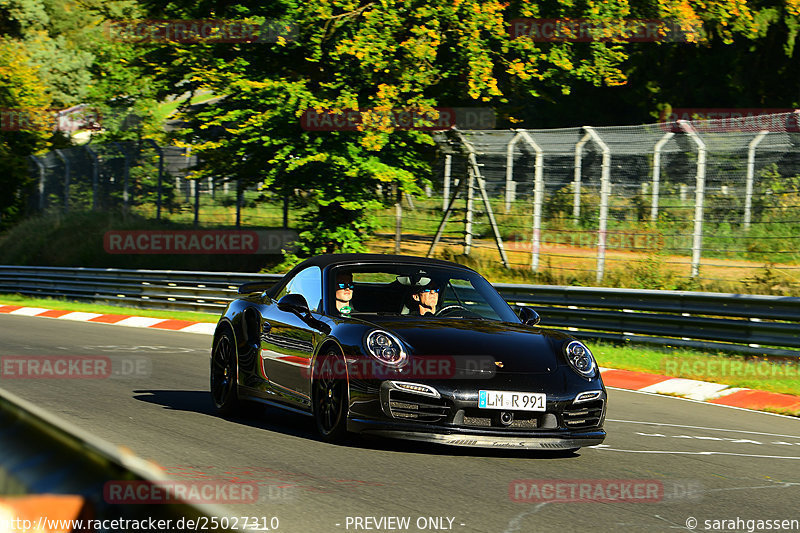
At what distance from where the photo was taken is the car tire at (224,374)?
28.6 ft

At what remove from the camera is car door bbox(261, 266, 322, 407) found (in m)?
7.71

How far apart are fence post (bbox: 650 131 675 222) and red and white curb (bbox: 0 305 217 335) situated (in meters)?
7.94

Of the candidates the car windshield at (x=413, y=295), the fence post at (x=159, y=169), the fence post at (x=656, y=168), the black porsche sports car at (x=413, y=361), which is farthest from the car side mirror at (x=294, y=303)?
the fence post at (x=159, y=169)

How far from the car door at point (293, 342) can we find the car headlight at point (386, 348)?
675mm

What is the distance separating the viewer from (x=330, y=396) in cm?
727

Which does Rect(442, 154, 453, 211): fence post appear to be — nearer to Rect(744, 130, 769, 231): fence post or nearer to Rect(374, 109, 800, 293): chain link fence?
Rect(374, 109, 800, 293): chain link fence

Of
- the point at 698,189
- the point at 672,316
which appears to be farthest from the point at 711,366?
the point at 698,189

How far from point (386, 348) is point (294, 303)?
111 cm

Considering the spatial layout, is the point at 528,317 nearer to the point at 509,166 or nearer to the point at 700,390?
the point at 700,390

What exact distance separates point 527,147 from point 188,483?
14.9 m

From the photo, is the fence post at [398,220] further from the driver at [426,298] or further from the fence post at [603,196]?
the driver at [426,298]

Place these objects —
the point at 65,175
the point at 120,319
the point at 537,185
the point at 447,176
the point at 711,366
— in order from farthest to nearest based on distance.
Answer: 1. the point at 65,175
2. the point at 447,176
3. the point at 120,319
4. the point at 537,185
5. the point at 711,366

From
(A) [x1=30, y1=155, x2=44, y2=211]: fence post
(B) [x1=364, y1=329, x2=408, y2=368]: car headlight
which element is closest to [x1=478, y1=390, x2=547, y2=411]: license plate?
(B) [x1=364, y1=329, x2=408, y2=368]: car headlight

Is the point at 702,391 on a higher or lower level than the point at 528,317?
lower
